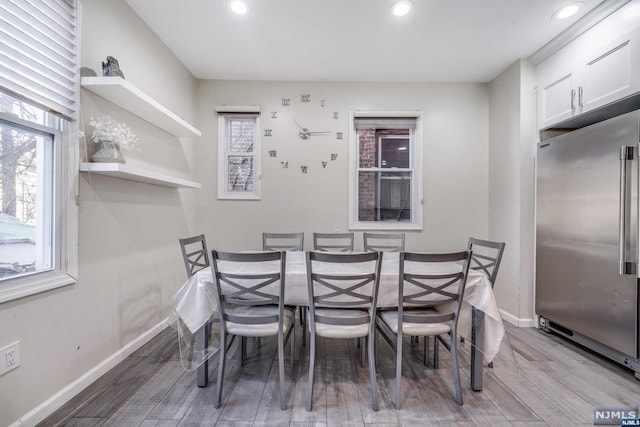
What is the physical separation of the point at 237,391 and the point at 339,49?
120 inches

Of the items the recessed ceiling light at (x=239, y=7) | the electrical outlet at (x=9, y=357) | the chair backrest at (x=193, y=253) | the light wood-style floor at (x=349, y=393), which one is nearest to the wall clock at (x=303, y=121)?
the recessed ceiling light at (x=239, y=7)

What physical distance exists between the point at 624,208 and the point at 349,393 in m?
2.30

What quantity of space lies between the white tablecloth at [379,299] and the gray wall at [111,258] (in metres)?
0.64

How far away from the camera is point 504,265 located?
9.82ft

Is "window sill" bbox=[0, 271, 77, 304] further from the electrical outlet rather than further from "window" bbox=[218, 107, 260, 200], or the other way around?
"window" bbox=[218, 107, 260, 200]

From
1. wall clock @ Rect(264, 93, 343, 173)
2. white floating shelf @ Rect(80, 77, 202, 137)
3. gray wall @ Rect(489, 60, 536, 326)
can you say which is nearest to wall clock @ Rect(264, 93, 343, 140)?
wall clock @ Rect(264, 93, 343, 173)

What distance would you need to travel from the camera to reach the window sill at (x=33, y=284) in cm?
133

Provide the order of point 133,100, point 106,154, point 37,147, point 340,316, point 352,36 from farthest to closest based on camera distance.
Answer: point 352,36, point 133,100, point 106,154, point 340,316, point 37,147

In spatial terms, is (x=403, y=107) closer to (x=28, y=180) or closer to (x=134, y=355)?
(x=28, y=180)

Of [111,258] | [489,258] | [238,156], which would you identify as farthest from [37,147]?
[489,258]

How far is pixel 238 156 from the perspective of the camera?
3.34m

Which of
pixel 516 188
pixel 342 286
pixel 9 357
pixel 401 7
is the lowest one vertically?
pixel 9 357

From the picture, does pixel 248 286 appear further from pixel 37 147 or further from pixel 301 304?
pixel 37 147

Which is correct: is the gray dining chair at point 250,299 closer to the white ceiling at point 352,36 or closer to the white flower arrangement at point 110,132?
the white flower arrangement at point 110,132
